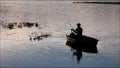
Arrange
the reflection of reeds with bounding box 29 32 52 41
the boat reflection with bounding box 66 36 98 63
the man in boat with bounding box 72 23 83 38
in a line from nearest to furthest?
1. the boat reflection with bounding box 66 36 98 63
2. the man in boat with bounding box 72 23 83 38
3. the reflection of reeds with bounding box 29 32 52 41

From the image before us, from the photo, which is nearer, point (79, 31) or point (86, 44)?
point (86, 44)

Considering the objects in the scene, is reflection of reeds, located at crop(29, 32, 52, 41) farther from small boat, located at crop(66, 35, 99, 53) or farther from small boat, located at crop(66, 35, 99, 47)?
small boat, located at crop(66, 35, 99, 47)

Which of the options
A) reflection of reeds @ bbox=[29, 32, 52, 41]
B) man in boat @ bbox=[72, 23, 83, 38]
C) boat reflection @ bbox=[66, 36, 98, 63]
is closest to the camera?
boat reflection @ bbox=[66, 36, 98, 63]

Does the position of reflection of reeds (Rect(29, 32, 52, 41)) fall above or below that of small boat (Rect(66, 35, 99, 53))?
above

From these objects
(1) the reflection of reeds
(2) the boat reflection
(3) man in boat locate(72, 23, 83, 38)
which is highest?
(3) man in boat locate(72, 23, 83, 38)

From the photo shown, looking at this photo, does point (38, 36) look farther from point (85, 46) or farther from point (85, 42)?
point (85, 42)

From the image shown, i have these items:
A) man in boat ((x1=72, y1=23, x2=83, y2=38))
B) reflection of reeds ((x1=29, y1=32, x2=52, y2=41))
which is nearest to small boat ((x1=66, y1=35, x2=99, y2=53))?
man in boat ((x1=72, y1=23, x2=83, y2=38))

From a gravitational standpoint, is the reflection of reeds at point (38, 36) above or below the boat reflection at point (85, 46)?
above

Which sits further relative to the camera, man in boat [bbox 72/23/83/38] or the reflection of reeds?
the reflection of reeds

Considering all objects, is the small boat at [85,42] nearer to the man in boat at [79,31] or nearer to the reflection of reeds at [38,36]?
the man in boat at [79,31]

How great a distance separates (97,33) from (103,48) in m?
10.9

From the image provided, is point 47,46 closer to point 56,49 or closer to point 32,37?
point 56,49

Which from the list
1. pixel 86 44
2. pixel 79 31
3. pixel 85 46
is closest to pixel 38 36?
pixel 79 31

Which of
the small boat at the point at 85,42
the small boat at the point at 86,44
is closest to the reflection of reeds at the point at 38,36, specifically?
the small boat at the point at 86,44
